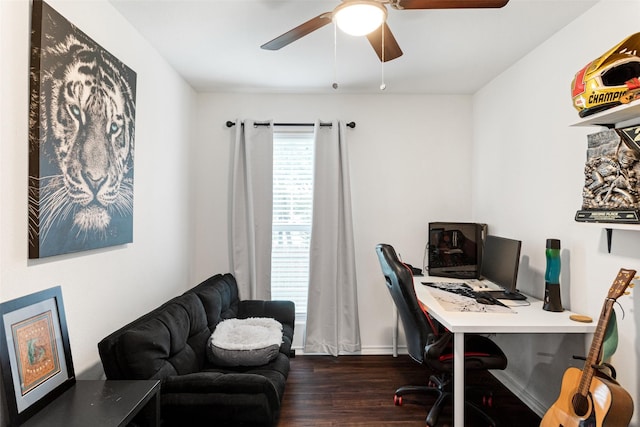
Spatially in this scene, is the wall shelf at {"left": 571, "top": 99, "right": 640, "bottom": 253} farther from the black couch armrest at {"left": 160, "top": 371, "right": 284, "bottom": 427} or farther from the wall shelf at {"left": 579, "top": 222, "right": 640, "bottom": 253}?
the black couch armrest at {"left": 160, "top": 371, "right": 284, "bottom": 427}

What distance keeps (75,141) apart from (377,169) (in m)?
2.66

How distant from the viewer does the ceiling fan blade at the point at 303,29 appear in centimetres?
174

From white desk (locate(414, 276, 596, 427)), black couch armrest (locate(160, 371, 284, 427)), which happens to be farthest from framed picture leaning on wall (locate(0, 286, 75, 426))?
white desk (locate(414, 276, 596, 427))

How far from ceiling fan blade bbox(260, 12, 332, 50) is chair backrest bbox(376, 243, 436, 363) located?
1.33 metres

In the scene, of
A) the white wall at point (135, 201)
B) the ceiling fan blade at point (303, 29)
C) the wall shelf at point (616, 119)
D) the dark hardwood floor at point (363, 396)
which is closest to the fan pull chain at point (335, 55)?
the ceiling fan blade at point (303, 29)

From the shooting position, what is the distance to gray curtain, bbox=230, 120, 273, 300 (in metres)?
3.56

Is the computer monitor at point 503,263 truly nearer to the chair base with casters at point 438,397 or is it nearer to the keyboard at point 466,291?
the keyboard at point 466,291

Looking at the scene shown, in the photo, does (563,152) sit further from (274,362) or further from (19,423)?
(19,423)

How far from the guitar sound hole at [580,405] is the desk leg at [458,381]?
1.67 ft

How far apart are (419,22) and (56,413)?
2.66m

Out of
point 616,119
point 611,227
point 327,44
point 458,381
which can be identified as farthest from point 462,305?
point 327,44

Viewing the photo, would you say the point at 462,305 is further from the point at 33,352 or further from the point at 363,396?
the point at 33,352

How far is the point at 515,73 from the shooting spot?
9.70 ft

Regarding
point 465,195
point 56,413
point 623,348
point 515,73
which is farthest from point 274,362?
point 515,73
